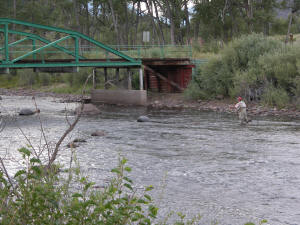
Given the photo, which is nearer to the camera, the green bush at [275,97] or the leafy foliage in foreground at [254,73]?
the green bush at [275,97]

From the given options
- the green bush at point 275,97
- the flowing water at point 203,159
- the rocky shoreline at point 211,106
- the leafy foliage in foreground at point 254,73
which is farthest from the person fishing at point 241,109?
the leafy foliage in foreground at point 254,73

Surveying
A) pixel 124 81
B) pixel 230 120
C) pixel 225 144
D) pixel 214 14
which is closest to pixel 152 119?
pixel 230 120

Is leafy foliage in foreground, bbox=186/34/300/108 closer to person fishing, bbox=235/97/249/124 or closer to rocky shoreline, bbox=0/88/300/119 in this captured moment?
rocky shoreline, bbox=0/88/300/119

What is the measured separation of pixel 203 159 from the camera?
586 inches

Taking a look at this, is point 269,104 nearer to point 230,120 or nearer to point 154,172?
point 230,120

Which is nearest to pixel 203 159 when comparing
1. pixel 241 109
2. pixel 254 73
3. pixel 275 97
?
pixel 241 109

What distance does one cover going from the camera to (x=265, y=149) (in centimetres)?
1653

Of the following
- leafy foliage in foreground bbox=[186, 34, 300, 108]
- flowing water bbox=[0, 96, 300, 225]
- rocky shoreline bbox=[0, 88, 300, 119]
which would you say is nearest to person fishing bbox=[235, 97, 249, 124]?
flowing water bbox=[0, 96, 300, 225]

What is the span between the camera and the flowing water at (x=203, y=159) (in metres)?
9.90

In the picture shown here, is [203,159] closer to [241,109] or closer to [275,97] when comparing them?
[241,109]

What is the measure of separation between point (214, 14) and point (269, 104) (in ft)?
88.2

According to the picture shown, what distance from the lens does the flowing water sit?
32.5ft

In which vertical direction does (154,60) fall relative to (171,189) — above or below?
above

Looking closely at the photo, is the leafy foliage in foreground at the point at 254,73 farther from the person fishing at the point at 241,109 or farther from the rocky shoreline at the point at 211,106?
the person fishing at the point at 241,109
